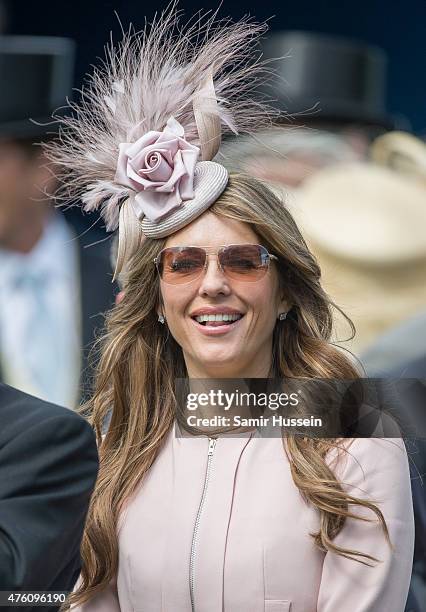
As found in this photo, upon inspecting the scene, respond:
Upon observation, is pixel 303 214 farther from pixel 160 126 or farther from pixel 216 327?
pixel 216 327

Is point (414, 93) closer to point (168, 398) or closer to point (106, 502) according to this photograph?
point (168, 398)

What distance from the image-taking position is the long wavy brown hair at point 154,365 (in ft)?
9.34

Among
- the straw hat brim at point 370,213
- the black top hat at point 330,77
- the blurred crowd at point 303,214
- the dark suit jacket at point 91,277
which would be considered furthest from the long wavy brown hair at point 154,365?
the straw hat brim at point 370,213

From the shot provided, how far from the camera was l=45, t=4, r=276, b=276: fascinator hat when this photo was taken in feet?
9.62

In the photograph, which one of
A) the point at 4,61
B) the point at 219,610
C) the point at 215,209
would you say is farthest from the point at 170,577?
the point at 4,61

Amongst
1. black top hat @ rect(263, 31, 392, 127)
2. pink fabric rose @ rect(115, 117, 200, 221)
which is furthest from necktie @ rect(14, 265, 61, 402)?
pink fabric rose @ rect(115, 117, 200, 221)

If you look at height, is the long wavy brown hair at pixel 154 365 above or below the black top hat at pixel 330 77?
below

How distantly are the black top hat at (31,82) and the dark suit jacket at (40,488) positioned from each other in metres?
1.24

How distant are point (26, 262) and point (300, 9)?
1.10 meters

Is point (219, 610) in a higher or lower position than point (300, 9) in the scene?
lower

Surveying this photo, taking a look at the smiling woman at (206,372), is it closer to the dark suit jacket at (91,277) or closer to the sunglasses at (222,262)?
the sunglasses at (222,262)

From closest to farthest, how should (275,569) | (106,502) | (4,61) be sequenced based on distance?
(275,569) < (106,502) < (4,61)

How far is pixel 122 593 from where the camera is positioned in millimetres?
2826

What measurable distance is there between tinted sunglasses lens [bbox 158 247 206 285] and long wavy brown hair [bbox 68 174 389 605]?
0.04 metres
